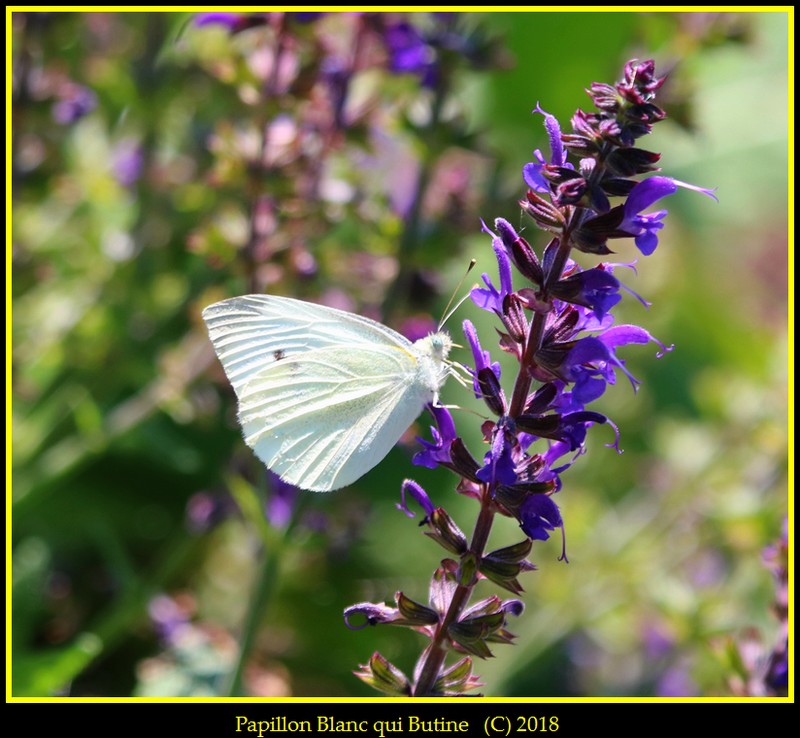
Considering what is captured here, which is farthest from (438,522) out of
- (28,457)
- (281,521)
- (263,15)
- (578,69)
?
(578,69)

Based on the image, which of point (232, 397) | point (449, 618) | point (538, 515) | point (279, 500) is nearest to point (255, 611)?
point (279, 500)

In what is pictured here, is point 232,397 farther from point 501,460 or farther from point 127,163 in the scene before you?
point 501,460

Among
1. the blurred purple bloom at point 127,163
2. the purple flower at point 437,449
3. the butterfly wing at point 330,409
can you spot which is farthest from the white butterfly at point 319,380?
the blurred purple bloom at point 127,163

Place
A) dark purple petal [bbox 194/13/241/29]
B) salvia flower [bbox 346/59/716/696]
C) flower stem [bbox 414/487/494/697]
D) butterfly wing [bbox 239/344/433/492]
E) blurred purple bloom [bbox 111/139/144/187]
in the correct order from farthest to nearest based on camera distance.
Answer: blurred purple bloom [bbox 111/139/144/187] < dark purple petal [bbox 194/13/241/29] < butterfly wing [bbox 239/344/433/492] < flower stem [bbox 414/487/494/697] < salvia flower [bbox 346/59/716/696]

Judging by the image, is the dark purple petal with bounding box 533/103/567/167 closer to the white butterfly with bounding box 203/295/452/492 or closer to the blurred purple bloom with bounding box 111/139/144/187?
the white butterfly with bounding box 203/295/452/492

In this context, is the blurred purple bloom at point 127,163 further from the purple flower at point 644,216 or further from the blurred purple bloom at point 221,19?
the purple flower at point 644,216

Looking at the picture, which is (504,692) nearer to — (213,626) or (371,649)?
(371,649)

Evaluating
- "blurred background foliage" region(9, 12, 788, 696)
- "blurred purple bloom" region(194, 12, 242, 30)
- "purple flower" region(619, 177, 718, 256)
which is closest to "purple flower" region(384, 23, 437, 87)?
"blurred background foliage" region(9, 12, 788, 696)
